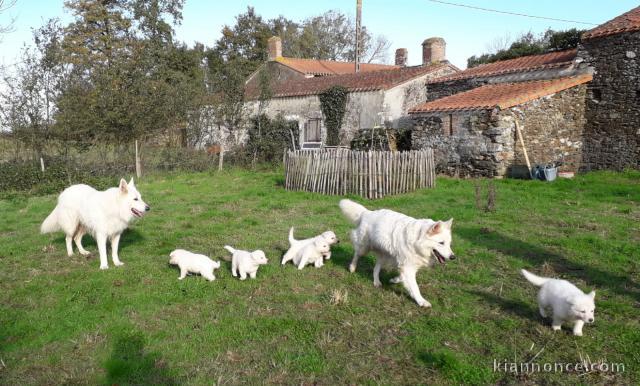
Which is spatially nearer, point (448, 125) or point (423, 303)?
point (423, 303)

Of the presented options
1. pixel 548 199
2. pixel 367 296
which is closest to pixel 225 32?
pixel 548 199

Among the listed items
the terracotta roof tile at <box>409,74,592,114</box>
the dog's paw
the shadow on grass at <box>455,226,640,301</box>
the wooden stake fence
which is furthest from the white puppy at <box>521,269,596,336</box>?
the terracotta roof tile at <box>409,74,592,114</box>

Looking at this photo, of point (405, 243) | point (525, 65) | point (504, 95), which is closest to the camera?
point (405, 243)

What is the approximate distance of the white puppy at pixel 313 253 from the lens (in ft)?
23.1

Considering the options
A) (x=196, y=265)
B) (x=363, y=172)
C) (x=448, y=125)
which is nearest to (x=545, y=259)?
(x=196, y=265)

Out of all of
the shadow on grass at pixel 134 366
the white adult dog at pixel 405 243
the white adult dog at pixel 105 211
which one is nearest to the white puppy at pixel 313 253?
the white adult dog at pixel 405 243

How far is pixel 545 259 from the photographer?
738cm

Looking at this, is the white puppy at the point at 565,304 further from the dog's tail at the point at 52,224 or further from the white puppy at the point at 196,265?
the dog's tail at the point at 52,224

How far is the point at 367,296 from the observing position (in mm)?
6008

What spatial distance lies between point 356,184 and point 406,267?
25.8 ft

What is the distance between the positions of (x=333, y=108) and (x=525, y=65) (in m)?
9.21

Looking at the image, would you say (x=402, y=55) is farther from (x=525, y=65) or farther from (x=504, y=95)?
(x=504, y=95)

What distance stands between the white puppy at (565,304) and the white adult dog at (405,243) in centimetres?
102

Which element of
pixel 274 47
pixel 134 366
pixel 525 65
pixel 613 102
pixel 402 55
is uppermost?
pixel 274 47
